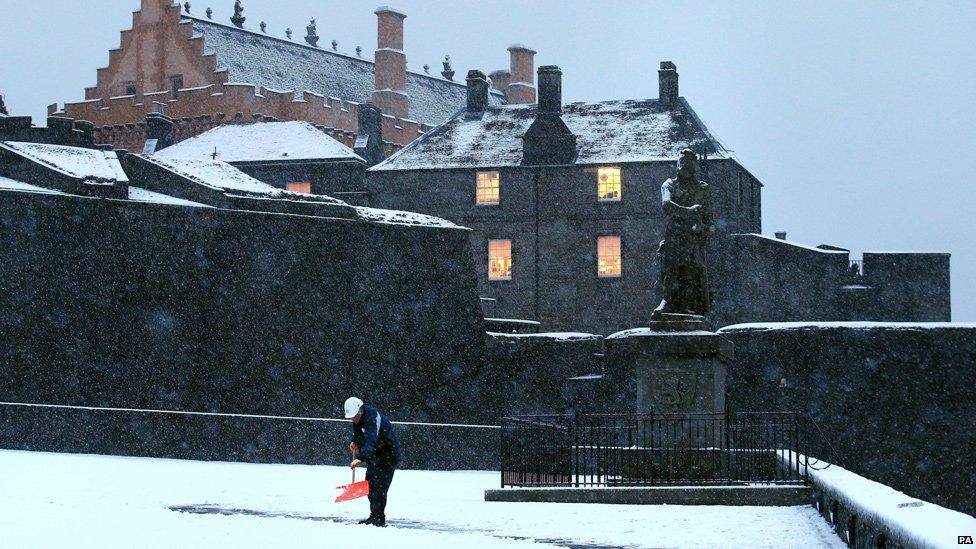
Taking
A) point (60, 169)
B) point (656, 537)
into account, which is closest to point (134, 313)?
point (60, 169)

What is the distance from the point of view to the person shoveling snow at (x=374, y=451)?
49.1 feet

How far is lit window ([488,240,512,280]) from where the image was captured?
159ft

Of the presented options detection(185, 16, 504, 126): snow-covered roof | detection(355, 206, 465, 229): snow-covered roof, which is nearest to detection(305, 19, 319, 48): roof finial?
detection(185, 16, 504, 126): snow-covered roof

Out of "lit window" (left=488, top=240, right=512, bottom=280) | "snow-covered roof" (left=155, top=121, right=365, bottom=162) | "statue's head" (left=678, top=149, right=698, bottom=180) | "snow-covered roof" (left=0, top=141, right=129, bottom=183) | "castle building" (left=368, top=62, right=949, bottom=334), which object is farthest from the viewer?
"snow-covered roof" (left=155, top=121, right=365, bottom=162)

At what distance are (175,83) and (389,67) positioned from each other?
33.3 feet

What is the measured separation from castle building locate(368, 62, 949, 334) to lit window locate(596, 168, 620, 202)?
5 centimetres

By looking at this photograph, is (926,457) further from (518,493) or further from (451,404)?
(518,493)

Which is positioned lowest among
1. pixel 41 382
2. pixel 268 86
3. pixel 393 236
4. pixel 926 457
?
pixel 926 457

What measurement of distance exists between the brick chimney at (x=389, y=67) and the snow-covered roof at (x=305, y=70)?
409 cm

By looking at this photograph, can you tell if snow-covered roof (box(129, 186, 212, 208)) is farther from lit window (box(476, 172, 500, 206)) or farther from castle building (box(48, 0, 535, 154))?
castle building (box(48, 0, 535, 154))

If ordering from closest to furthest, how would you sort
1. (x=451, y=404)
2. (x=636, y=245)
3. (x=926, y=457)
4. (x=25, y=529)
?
1. (x=25, y=529)
2. (x=926, y=457)
3. (x=451, y=404)
4. (x=636, y=245)

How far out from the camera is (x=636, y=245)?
47531 mm

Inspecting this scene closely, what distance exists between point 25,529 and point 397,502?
7439 mm

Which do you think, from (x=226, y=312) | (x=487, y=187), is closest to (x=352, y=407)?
(x=226, y=312)
